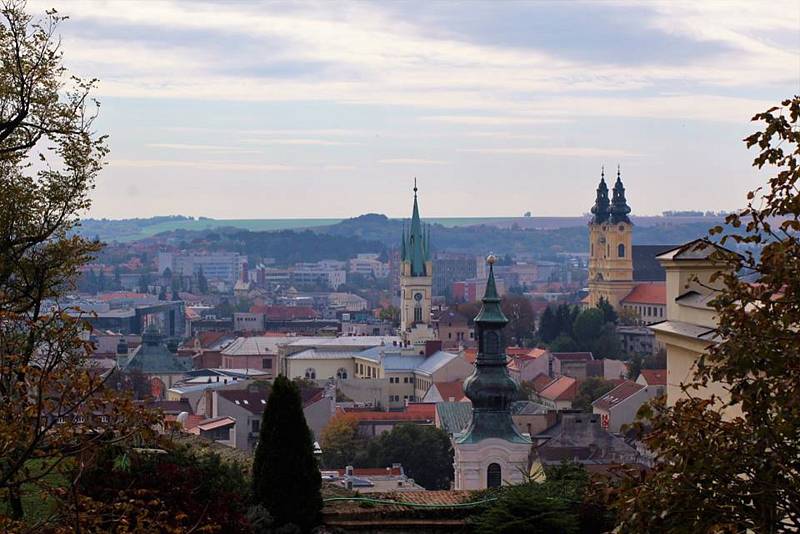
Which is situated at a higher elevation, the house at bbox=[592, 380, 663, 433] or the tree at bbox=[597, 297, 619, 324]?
the tree at bbox=[597, 297, 619, 324]

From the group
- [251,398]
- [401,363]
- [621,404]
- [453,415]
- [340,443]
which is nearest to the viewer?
[340,443]

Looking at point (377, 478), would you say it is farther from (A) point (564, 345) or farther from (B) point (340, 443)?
(A) point (564, 345)

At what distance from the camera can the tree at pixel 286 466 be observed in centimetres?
1405

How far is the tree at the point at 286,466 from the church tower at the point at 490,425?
11.6 meters

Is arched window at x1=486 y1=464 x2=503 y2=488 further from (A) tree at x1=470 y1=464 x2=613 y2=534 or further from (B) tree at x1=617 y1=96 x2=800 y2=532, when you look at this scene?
(B) tree at x1=617 y1=96 x2=800 y2=532

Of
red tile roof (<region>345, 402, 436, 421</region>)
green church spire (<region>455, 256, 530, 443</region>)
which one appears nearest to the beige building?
green church spire (<region>455, 256, 530, 443</region>)

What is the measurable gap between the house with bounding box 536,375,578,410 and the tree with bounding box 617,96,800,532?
68.4 metres

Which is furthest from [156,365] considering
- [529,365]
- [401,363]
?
[529,365]

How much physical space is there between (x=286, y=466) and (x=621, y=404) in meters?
50.8

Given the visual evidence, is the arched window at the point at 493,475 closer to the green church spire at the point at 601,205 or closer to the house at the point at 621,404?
the house at the point at 621,404

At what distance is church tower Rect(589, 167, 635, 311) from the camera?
12962 centimetres

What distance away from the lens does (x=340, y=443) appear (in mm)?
57062

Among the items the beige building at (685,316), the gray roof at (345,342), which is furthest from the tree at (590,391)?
the beige building at (685,316)

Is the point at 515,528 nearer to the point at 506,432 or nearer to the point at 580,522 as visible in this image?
the point at 580,522
